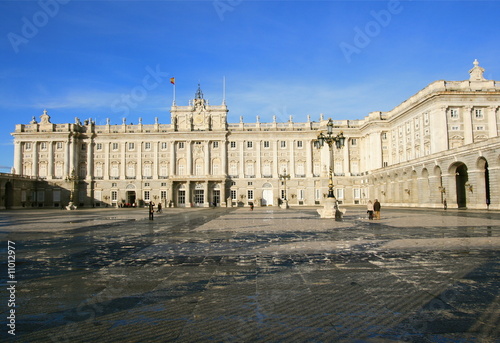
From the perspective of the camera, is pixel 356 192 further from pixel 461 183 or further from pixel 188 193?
pixel 188 193

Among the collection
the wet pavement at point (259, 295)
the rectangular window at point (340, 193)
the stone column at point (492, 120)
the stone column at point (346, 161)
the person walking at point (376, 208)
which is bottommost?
the wet pavement at point (259, 295)

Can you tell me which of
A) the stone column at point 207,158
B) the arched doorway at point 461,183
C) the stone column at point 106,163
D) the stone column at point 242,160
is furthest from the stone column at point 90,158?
the arched doorway at point 461,183

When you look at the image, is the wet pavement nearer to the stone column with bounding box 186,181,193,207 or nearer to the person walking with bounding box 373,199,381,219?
the person walking with bounding box 373,199,381,219

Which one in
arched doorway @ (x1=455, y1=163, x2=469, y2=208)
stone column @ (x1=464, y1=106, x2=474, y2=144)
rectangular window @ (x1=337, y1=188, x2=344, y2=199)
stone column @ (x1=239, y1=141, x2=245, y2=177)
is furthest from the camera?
stone column @ (x1=239, y1=141, x2=245, y2=177)

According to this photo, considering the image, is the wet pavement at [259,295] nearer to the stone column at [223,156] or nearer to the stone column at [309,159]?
the stone column at [309,159]

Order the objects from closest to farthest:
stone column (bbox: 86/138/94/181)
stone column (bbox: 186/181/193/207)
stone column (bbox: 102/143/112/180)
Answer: stone column (bbox: 186/181/193/207) < stone column (bbox: 86/138/94/181) < stone column (bbox: 102/143/112/180)

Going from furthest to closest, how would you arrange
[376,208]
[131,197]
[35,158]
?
[131,197]
[35,158]
[376,208]

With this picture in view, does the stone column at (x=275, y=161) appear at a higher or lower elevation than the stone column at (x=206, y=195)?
higher

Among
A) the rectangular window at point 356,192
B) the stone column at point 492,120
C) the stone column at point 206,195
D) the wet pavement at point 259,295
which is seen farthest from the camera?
the rectangular window at point 356,192

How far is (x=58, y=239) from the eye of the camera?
49.4 ft

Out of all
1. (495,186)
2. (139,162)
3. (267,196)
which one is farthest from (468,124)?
(139,162)

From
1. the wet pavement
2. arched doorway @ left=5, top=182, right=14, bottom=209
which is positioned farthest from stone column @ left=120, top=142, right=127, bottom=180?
the wet pavement

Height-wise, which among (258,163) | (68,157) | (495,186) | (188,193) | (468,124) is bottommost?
(495,186)

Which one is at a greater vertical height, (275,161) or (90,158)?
(90,158)
